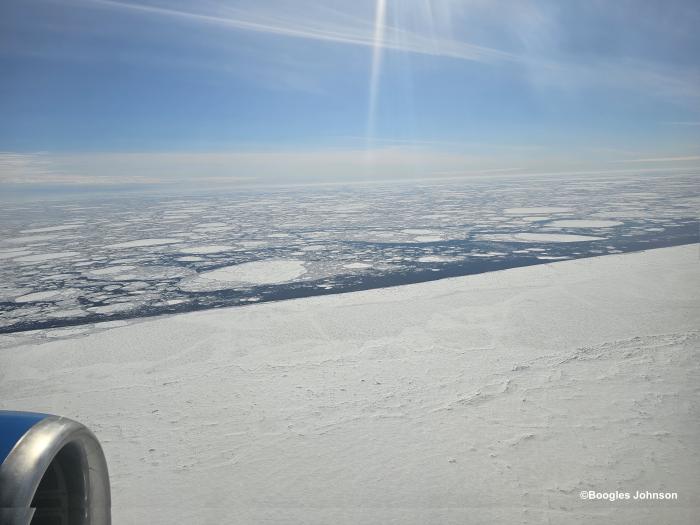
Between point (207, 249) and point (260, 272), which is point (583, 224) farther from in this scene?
point (207, 249)

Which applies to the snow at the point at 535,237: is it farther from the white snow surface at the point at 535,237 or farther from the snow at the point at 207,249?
the snow at the point at 207,249

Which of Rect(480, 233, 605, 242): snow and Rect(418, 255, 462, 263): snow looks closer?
Rect(418, 255, 462, 263): snow

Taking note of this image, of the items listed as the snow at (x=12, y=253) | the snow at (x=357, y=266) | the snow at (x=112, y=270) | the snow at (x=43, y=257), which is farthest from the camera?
the snow at (x=12, y=253)

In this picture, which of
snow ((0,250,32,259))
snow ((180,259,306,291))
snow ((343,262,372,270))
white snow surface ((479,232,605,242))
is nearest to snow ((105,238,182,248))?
snow ((0,250,32,259))

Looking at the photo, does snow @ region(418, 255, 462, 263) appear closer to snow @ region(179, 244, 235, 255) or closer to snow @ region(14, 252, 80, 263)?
snow @ region(179, 244, 235, 255)

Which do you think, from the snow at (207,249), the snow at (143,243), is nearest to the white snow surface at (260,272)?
the snow at (207,249)

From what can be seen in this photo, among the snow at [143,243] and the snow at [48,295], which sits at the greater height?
the snow at [143,243]

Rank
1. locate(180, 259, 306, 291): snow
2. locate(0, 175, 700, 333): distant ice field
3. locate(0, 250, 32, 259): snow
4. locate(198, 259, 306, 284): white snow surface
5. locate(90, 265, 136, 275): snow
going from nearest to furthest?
1. locate(0, 175, 700, 333): distant ice field
2. locate(180, 259, 306, 291): snow
3. locate(198, 259, 306, 284): white snow surface
4. locate(90, 265, 136, 275): snow
5. locate(0, 250, 32, 259): snow
